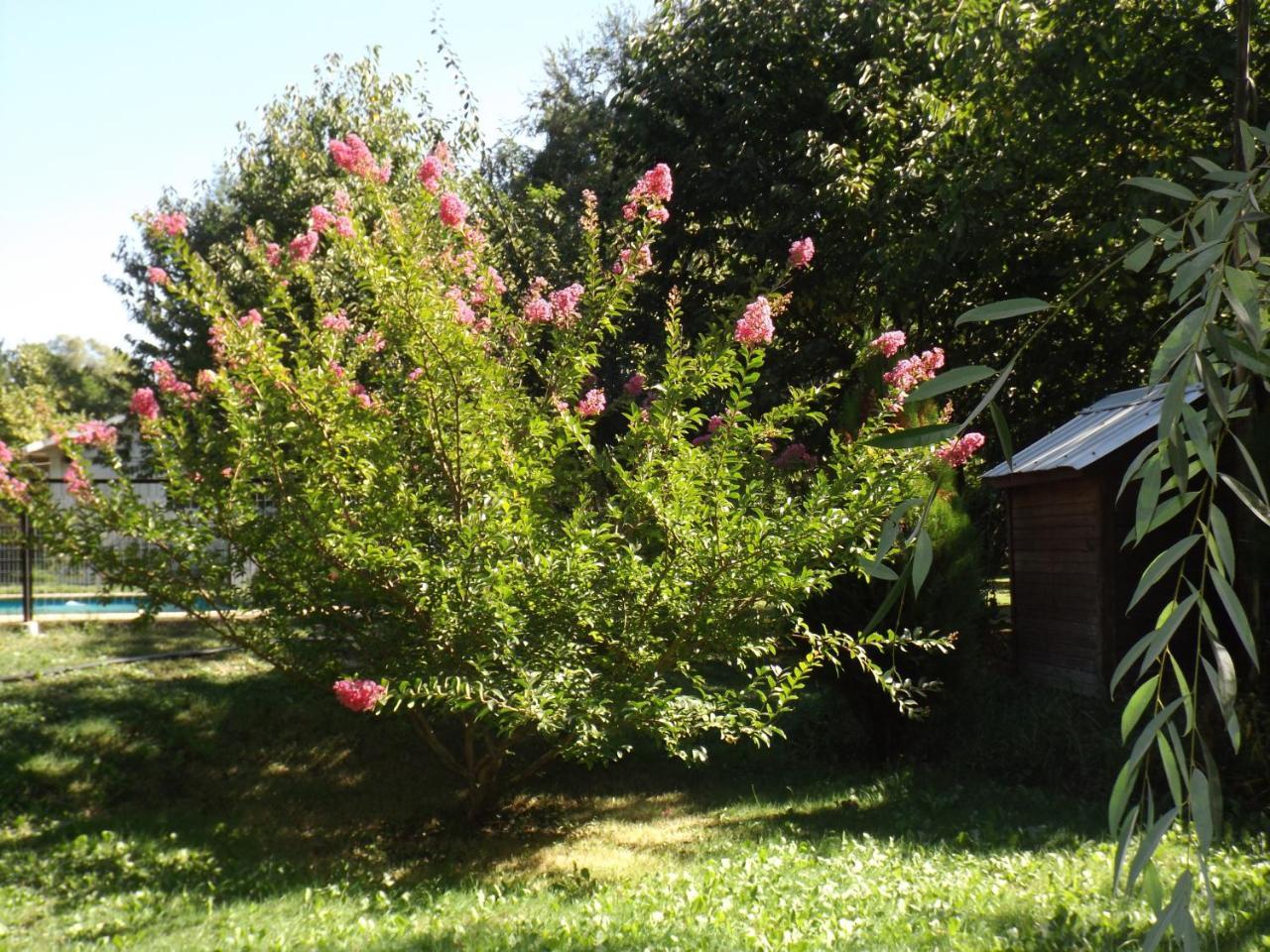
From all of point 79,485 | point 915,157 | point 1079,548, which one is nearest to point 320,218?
point 79,485

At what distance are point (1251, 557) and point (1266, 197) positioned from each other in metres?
6.49

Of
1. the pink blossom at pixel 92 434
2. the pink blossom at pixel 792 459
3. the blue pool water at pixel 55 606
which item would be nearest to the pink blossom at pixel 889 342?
the pink blossom at pixel 792 459

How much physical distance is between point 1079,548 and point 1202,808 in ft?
34.0

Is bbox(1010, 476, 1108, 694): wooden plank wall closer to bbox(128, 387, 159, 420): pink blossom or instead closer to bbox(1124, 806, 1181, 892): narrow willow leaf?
bbox(128, 387, 159, 420): pink blossom

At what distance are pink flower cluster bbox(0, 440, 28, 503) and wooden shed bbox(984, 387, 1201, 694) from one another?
8.04 m

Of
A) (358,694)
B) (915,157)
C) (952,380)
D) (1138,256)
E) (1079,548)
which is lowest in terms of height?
(358,694)

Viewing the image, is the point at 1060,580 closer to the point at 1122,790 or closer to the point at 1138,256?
the point at 1138,256

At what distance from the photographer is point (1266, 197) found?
6.13 feet

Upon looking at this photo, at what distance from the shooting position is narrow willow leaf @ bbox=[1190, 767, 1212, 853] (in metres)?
1.42

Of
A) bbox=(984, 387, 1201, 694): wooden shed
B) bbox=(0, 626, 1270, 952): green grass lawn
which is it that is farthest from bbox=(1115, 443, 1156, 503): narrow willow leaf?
bbox=(984, 387, 1201, 694): wooden shed

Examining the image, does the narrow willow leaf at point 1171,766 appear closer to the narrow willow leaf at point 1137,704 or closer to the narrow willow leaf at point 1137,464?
the narrow willow leaf at point 1137,704

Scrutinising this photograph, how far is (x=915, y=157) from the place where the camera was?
13.4m

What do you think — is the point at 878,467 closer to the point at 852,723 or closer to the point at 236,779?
the point at 852,723

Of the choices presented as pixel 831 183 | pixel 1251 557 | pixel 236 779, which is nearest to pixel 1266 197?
pixel 1251 557
